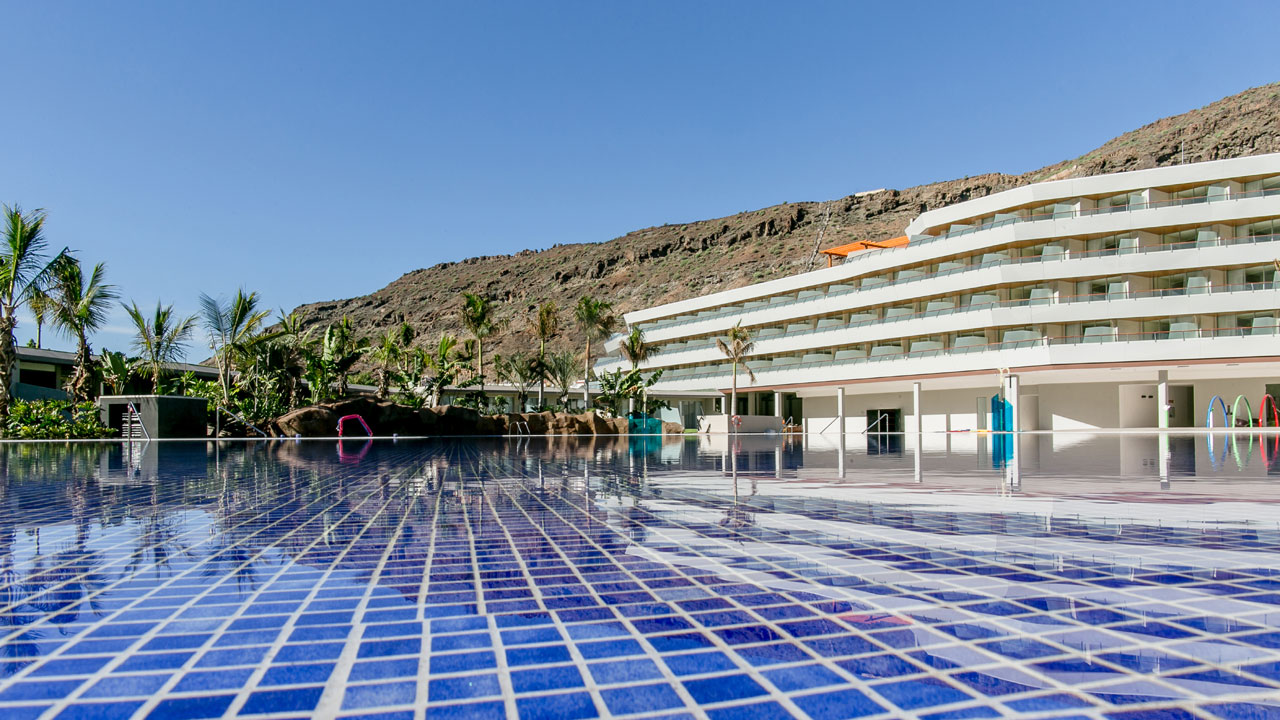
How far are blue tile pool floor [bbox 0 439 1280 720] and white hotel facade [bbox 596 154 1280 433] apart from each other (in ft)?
108

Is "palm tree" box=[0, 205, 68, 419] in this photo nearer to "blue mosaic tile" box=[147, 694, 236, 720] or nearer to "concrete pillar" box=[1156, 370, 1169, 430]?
"blue mosaic tile" box=[147, 694, 236, 720]

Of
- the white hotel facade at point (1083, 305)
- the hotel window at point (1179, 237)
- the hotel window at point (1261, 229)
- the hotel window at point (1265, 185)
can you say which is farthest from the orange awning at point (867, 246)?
the hotel window at point (1265, 185)

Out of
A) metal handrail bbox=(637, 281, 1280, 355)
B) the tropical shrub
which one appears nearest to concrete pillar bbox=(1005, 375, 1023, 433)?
metal handrail bbox=(637, 281, 1280, 355)

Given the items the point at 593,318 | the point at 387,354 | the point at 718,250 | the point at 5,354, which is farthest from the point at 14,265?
the point at 718,250

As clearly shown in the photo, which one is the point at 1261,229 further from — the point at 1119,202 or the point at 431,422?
the point at 431,422

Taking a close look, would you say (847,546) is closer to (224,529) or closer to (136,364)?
(224,529)

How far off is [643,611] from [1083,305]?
39111mm

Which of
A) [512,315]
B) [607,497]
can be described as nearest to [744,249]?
[512,315]

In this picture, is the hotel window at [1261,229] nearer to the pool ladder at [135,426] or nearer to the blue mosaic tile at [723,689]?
the blue mosaic tile at [723,689]

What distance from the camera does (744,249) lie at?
104 m

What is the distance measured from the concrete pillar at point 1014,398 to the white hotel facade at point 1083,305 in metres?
0.10

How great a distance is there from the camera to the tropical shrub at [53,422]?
78.5ft

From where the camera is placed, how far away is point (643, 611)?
3104mm

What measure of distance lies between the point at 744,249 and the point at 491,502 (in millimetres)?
99182
